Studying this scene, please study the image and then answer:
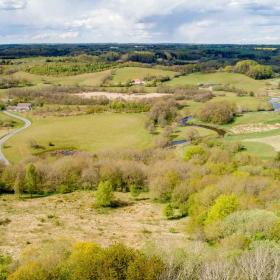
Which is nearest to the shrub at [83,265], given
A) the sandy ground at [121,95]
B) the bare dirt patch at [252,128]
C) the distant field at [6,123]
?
the distant field at [6,123]

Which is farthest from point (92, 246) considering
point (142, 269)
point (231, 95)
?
point (231, 95)

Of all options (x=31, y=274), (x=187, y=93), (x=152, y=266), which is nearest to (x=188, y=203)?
(x=152, y=266)

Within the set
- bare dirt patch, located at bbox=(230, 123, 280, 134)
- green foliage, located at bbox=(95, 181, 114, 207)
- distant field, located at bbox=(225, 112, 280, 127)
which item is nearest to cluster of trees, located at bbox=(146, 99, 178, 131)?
distant field, located at bbox=(225, 112, 280, 127)

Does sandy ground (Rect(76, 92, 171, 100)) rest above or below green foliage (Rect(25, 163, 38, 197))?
above

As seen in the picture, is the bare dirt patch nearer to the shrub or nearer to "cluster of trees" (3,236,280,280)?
"cluster of trees" (3,236,280,280)

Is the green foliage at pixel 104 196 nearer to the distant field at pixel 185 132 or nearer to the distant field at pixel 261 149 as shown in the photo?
the distant field at pixel 261 149

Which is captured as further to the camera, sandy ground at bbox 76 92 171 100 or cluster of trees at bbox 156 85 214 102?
sandy ground at bbox 76 92 171 100

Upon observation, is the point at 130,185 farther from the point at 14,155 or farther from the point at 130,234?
the point at 14,155
